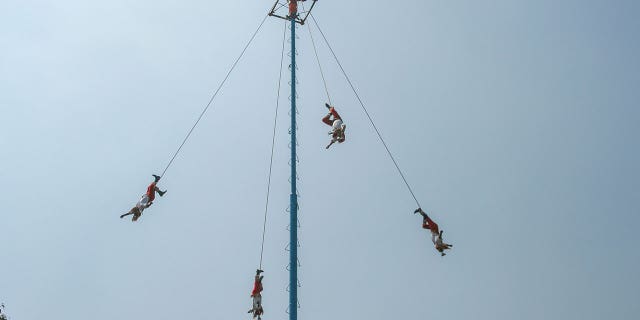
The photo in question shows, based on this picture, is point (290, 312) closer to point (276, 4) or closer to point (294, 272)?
point (294, 272)

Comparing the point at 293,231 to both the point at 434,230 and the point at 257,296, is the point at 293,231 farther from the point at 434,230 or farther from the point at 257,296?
the point at 434,230

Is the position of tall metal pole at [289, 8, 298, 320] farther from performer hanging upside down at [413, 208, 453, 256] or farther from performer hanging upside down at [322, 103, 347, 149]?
performer hanging upside down at [413, 208, 453, 256]

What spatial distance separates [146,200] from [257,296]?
14.4 ft

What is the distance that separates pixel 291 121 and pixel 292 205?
8.64ft

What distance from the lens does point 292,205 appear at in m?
10.9

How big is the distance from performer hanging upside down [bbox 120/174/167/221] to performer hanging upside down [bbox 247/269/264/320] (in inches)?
151

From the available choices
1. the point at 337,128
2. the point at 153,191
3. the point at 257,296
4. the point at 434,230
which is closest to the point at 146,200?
the point at 153,191

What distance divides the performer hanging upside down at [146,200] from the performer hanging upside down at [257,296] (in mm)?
3847

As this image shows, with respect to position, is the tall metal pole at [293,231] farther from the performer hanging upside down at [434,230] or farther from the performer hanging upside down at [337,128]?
the performer hanging upside down at [434,230]

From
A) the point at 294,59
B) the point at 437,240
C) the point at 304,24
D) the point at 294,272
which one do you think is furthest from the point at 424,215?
the point at 304,24

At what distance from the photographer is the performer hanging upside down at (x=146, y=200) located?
12477 millimetres

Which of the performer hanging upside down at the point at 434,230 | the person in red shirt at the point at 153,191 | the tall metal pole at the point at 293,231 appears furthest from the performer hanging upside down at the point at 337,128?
the person in red shirt at the point at 153,191

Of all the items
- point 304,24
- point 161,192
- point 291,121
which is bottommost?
point 161,192

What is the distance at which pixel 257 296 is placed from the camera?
11812mm
